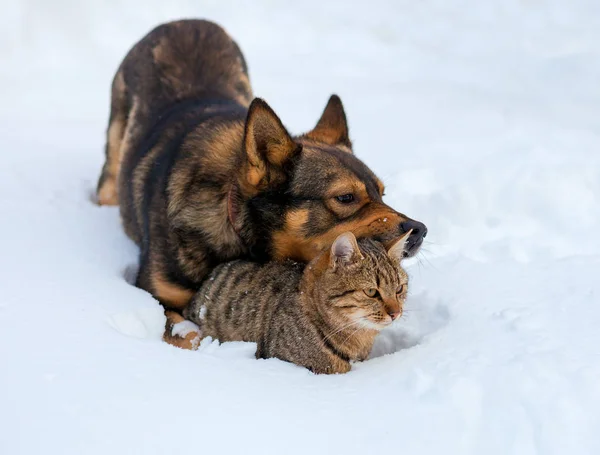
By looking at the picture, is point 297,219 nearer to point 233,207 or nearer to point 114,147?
point 233,207

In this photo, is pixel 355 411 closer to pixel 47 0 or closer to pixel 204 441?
pixel 204 441

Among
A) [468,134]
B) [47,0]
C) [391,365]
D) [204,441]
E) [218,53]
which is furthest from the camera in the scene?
[47,0]

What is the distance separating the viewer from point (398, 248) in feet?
12.6

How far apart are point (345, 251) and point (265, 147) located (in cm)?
84

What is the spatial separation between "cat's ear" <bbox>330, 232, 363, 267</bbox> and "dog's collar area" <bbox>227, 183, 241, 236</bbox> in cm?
74

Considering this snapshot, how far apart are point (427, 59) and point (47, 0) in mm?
5595

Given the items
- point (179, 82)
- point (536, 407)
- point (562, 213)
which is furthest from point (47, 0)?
point (536, 407)

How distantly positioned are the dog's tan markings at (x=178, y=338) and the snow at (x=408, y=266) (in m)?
0.12

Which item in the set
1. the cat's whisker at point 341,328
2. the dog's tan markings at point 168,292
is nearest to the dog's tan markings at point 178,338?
the dog's tan markings at point 168,292

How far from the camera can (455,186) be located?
5.92 m

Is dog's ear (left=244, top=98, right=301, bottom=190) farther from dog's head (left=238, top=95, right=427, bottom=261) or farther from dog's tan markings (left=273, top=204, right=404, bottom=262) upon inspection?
dog's tan markings (left=273, top=204, right=404, bottom=262)

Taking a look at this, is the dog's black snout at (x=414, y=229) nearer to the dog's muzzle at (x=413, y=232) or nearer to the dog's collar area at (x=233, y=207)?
the dog's muzzle at (x=413, y=232)

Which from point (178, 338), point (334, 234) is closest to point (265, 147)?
point (334, 234)

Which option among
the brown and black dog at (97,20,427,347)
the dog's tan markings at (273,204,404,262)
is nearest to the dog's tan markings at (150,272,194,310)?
the brown and black dog at (97,20,427,347)
